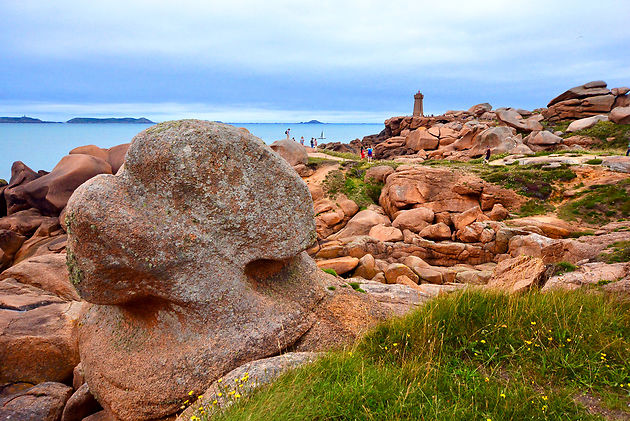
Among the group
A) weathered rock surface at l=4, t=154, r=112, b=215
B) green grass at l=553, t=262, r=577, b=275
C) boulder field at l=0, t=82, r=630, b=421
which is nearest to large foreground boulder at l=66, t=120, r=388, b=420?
boulder field at l=0, t=82, r=630, b=421

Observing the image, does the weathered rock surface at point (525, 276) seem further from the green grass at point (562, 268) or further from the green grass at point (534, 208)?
the green grass at point (534, 208)

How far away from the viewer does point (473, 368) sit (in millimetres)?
4156

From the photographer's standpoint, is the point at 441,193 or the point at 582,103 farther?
the point at 582,103

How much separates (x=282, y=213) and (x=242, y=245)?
2.49ft

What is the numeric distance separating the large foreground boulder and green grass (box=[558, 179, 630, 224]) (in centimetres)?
1921

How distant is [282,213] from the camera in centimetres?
569

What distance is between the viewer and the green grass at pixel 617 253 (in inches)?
440

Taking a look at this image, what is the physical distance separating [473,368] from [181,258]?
3.79 m

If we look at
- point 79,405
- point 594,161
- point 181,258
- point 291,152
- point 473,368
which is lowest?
point 79,405

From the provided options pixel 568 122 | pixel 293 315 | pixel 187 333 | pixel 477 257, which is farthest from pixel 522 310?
pixel 568 122

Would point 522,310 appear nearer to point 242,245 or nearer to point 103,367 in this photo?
point 242,245

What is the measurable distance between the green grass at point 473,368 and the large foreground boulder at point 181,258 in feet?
5.09

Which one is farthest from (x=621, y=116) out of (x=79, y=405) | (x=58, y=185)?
(x=79, y=405)

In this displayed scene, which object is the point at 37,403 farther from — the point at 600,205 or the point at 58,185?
the point at 600,205
